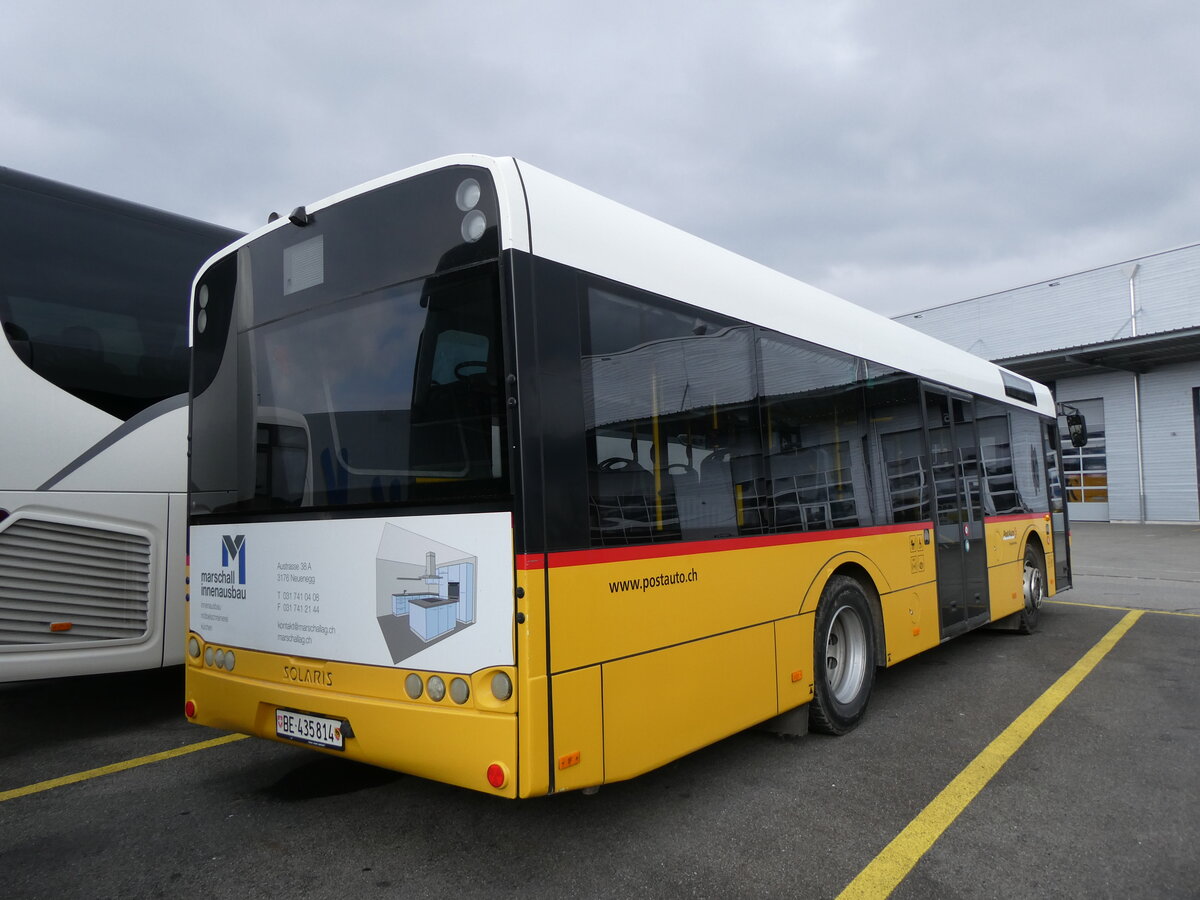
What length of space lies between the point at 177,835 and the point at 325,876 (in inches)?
36.7

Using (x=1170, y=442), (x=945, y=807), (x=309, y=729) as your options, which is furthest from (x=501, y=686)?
(x=1170, y=442)

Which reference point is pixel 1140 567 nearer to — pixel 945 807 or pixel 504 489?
pixel 945 807

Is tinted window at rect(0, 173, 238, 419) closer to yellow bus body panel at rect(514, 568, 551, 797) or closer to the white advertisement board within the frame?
the white advertisement board

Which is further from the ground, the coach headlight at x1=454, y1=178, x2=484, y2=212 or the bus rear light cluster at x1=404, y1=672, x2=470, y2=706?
the coach headlight at x1=454, y1=178, x2=484, y2=212

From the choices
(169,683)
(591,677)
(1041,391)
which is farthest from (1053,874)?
(1041,391)

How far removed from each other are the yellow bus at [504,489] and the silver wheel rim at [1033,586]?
14.4 ft

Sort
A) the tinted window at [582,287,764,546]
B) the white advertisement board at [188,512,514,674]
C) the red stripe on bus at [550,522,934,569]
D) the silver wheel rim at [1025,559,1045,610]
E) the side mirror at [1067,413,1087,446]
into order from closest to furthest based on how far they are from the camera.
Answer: the white advertisement board at [188,512,514,674], the red stripe on bus at [550,522,934,569], the tinted window at [582,287,764,546], the silver wheel rim at [1025,559,1045,610], the side mirror at [1067,413,1087,446]

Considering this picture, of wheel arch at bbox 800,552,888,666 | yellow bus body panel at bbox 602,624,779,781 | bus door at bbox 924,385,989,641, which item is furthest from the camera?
bus door at bbox 924,385,989,641

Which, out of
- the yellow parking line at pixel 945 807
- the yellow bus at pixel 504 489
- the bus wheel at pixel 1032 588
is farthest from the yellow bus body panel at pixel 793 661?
the bus wheel at pixel 1032 588

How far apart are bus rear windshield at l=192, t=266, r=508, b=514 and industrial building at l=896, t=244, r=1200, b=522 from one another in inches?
948

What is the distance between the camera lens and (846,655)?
17.0ft

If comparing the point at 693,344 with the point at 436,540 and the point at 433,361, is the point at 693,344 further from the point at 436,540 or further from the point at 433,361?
the point at 436,540

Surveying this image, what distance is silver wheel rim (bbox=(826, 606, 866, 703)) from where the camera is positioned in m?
5.05

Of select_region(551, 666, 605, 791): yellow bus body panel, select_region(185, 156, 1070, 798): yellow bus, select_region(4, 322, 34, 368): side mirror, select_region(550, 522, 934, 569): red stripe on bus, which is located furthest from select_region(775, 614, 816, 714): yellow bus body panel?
select_region(4, 322, 34, 368): side mirror
